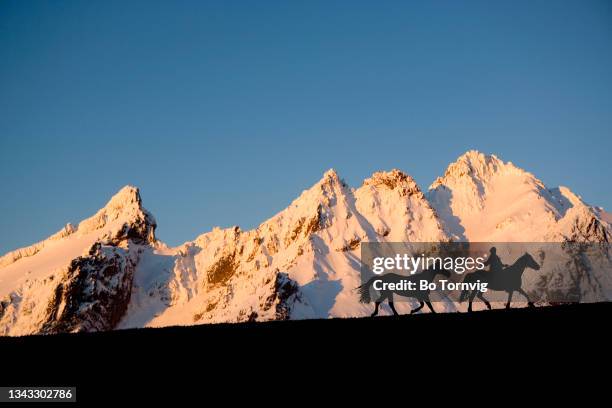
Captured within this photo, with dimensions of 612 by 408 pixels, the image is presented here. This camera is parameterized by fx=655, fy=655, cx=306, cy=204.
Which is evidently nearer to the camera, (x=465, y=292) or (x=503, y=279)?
(x=503, y=279)

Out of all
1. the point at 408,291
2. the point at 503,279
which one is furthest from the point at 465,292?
the point at 408,291

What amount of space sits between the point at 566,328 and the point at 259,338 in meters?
10.9

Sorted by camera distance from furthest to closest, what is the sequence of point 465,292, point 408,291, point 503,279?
point 465,292, point 408,291, point 503,279

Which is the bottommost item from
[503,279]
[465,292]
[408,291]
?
[503,279]

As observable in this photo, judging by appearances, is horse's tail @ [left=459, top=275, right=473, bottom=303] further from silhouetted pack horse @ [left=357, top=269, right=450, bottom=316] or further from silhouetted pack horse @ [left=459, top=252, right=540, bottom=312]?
silhouetted pack horse @ [left=357, top=269, right=450, bottom=316]

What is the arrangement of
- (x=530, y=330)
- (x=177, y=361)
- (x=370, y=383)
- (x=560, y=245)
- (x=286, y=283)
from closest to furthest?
1. (x=370, y=383)
2. (x=177, y=361)
3. (x=530, y=330)
4. (x=286, y=283)
5. (x=560, y=245)

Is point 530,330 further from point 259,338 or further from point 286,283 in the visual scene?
point 286,283

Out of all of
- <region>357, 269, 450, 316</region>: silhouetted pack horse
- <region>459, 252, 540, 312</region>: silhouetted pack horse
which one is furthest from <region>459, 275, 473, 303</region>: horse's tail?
<region>357, 269, 450, 316</region>: silhouetted pack horse

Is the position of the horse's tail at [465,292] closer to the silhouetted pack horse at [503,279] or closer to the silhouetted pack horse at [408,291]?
the silhouetted pack horse at [503,279]

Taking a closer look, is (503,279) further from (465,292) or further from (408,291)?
(408,291)

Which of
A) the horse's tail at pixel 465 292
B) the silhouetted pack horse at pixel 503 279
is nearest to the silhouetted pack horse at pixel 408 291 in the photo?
the horse's tail at pixel 465 292

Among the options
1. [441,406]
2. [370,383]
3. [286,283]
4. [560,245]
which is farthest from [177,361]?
[560,245]

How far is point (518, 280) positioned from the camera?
29.9 metres

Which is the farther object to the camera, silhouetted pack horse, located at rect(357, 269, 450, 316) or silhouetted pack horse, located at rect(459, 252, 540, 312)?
silhouetted pack horse, located at rect(357, 269, 450, 316)
